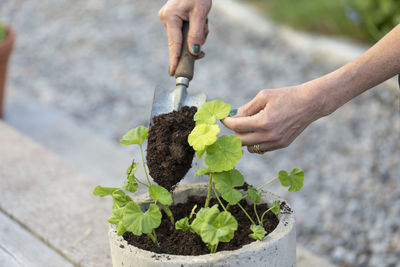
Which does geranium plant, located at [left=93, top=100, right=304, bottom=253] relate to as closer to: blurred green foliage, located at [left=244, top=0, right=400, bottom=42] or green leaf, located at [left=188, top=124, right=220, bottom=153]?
green leaf, located at [left=188, top=124, right=220, bottom=153]

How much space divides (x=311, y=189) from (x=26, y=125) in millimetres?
1859

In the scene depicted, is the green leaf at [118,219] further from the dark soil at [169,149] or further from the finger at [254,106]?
the finger at [254,106]

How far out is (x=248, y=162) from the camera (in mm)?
3229

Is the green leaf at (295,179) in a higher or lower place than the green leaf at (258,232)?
higher

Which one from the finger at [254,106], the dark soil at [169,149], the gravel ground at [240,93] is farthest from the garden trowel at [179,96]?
the gravel ground at [240,93]

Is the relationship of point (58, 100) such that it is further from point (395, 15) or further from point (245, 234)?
point (245, 234)

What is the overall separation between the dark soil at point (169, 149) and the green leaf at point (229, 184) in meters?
0.13

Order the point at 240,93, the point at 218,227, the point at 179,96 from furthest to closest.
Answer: the point at 240,93 < the point at 179,96 < the point at 218,227

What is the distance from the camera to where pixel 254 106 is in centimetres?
134

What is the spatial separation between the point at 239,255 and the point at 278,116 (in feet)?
1.16

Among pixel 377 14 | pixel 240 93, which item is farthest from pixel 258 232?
pixel 377 14

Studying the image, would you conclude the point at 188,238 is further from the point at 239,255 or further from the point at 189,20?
the point at 189,20

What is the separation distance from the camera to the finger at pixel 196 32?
1.69 metres

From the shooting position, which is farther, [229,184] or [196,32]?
[196,32]
